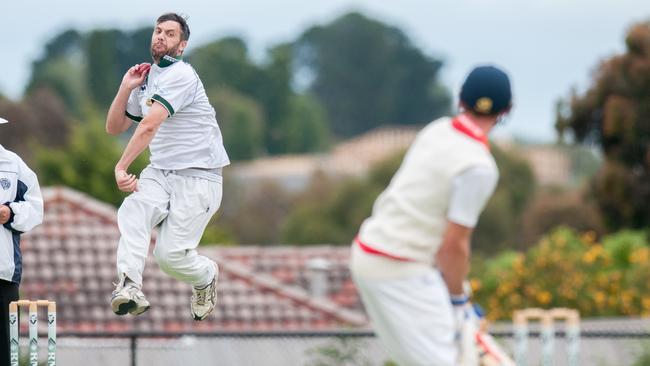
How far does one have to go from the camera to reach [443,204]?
24.3ft

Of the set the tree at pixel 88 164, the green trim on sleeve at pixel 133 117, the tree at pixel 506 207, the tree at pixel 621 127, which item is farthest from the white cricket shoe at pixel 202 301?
the tree at pixel 506 207

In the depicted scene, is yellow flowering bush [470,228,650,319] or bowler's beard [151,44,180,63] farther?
yellow flowering bush [470,228,650,319]

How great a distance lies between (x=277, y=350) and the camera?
17359 millimetres

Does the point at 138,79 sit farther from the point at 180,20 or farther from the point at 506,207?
the point at 506,207

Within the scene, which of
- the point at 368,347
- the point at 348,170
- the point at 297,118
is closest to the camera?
the point at 368,347

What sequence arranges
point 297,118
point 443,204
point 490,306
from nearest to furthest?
point 443,204 < point 490,306 < point 297,118

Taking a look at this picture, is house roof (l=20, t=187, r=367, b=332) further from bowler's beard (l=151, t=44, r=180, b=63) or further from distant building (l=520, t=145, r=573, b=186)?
distant building (l=520, t=145, r=573, b=186)

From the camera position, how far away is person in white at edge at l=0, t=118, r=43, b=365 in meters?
9.12

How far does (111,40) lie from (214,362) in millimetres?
89932

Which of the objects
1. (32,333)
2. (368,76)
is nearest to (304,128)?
(368,76)

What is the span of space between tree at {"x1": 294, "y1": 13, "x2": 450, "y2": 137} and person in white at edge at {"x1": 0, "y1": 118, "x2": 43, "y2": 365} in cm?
11687

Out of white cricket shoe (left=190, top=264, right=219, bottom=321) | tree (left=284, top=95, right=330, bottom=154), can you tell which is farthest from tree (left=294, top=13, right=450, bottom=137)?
white cricket shoe (left=190, top=264, right=219, bottom=321)

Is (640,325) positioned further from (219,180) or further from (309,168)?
(309,168)

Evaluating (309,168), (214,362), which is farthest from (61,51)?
(214,362)
